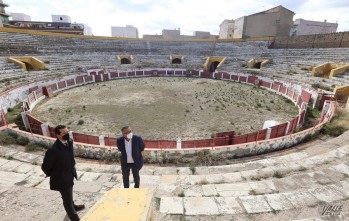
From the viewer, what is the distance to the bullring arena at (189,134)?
4242 mm

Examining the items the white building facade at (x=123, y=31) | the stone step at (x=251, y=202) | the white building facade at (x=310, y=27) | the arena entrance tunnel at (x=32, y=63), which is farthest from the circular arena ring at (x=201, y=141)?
the white building facade at (x=123, y=31)

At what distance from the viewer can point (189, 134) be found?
35.6 feet

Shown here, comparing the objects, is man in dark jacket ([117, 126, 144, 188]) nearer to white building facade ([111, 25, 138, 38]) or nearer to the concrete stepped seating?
the concrete stepped seating

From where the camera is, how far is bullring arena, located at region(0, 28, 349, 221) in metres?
4.24

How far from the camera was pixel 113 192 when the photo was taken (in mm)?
2992

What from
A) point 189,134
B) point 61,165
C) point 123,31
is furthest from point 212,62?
point 123,31

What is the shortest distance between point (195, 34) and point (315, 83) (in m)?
69.4

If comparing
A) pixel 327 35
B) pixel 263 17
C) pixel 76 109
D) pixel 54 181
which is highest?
pixel 263 17

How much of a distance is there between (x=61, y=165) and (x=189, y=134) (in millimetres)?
7930

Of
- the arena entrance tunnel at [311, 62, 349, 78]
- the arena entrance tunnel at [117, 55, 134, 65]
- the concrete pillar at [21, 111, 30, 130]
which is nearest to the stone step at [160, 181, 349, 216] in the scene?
the concrete pillar at [21, 111, 30, 130]

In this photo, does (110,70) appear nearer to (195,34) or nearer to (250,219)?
(250,219)

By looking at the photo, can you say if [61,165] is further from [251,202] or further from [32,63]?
[32,63]

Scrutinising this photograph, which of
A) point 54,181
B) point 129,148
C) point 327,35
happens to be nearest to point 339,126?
point 129,148

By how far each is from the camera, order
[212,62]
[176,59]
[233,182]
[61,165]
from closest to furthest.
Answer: [61,165] < [233,182] < [212,62] < [176,59]
